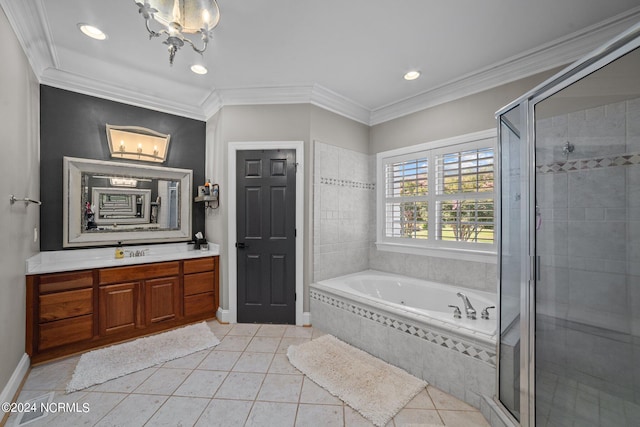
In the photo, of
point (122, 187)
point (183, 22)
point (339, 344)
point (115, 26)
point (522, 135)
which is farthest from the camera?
point (122, 187)

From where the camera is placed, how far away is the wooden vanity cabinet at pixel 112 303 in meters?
2.20

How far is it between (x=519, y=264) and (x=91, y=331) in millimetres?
3425

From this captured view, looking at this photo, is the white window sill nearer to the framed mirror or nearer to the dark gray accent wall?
the framed mirror

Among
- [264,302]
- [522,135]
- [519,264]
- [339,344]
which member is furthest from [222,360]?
[522,135]

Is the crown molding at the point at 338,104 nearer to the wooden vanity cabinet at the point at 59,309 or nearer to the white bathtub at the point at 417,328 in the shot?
the white bathtub at the point at 417,328

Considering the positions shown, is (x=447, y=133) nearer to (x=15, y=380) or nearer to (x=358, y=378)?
(x=358, y=378)

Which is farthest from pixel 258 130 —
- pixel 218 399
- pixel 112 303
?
pixel 218 399

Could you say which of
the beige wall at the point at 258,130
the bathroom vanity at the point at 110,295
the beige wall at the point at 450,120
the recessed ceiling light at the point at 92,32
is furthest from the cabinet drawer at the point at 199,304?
the beige wall at the point at 450,120

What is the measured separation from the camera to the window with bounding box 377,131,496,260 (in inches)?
104

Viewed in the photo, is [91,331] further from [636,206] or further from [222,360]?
[636,206]

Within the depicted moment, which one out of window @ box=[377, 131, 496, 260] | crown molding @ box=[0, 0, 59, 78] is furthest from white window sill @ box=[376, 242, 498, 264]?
crown molding @ box=[0, 0, 59, 78]

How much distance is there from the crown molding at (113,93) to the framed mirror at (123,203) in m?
0.73

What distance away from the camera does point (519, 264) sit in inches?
59.2

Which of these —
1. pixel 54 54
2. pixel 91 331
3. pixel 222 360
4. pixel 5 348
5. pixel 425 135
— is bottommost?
pixel 222 360
